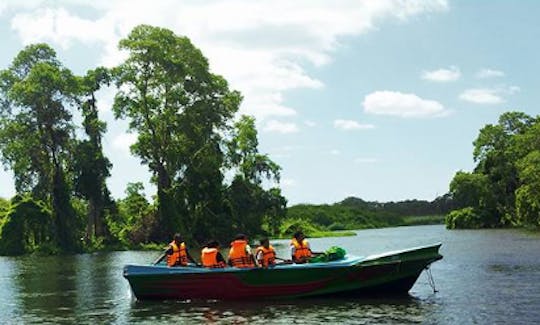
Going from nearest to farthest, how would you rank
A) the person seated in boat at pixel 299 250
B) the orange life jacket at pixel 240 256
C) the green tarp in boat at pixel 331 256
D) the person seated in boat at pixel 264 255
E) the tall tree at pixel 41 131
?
the person seated in boat at pixel 264 255
the orange life jacket at pixel 240 256
the green tarp in boat at pixel 331 256
the person seated in boat at pixel 299 250
the tall tree at pixel 41 131

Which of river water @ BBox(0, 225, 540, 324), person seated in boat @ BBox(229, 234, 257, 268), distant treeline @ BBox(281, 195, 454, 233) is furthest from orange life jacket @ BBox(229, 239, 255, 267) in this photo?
distant treeline @ BBox(281, 195, 454, 233)

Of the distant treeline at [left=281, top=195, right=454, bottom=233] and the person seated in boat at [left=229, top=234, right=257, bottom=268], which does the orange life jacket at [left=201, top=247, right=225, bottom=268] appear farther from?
the distant treeline at [left=281, top=195, right=454, bottom=233]

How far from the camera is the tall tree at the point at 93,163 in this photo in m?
62.9

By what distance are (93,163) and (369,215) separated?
285 ft

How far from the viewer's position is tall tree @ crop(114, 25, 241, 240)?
61406 mm

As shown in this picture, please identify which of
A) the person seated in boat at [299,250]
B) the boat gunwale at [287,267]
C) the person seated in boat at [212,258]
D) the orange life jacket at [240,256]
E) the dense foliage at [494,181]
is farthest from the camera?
the dense foliage at [494,181]

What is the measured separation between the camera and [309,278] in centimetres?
2131

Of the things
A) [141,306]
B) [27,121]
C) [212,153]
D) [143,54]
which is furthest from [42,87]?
[141,306]

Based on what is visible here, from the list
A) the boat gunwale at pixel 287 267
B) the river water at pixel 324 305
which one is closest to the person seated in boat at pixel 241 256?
the boat gunwale at pixel 287 267

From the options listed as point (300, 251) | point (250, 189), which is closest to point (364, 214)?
point (250, 189)

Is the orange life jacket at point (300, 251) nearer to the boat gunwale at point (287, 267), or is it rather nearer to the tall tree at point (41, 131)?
the boat gunwale at point (287, 267)

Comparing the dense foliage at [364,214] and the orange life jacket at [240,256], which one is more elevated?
the dense foliage at [364,214]

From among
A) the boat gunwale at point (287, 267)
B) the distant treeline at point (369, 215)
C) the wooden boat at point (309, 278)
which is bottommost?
the wooden boat at point (309, 278)

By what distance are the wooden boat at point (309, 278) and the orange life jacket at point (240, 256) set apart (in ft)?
1.56
